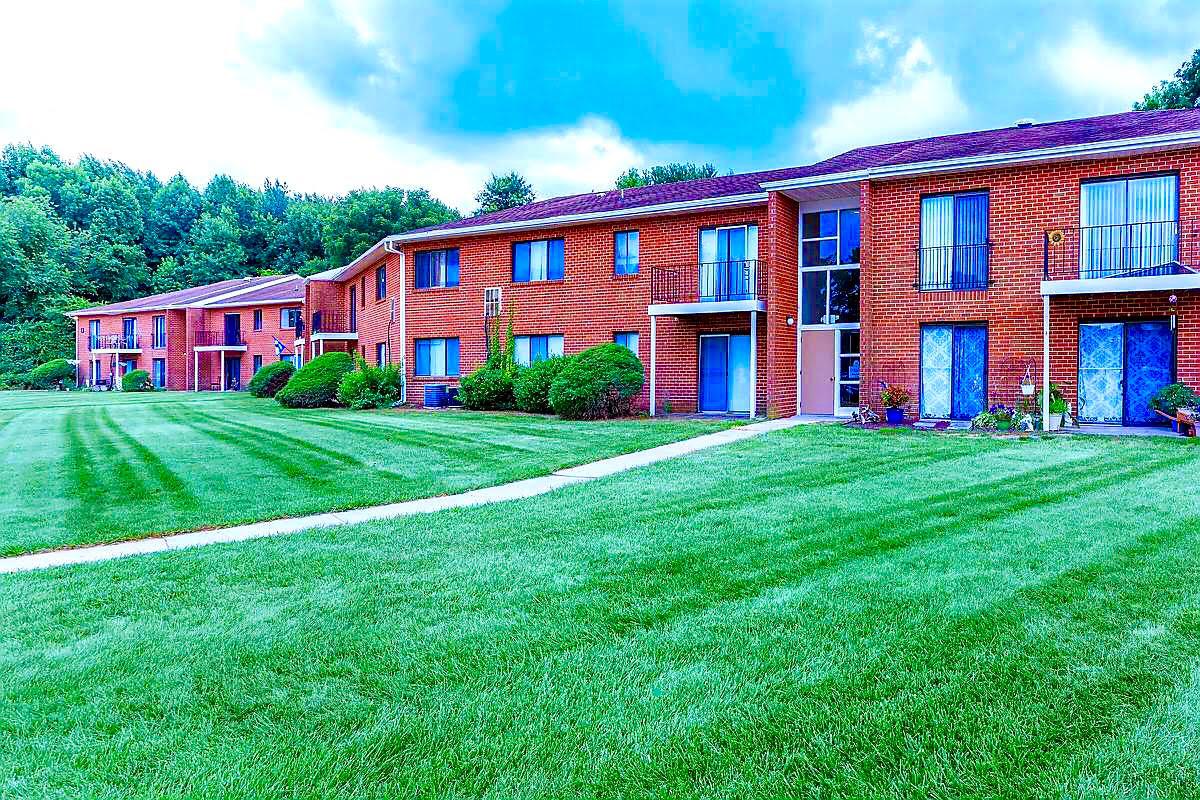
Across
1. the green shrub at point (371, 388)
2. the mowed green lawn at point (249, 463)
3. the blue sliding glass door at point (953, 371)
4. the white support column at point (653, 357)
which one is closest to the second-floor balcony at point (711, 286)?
the white support column at point (653, 357)

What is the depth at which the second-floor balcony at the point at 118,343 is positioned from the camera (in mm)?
49250

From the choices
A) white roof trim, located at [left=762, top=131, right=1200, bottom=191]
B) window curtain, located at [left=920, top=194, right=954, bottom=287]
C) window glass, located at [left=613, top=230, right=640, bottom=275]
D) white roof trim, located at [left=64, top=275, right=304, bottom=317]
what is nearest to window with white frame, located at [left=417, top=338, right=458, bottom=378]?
window glass, located at [left=613, top=230, right=640, bottom=275]

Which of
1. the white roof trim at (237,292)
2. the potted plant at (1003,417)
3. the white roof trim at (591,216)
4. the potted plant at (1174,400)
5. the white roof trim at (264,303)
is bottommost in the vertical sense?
the potted plant at (1003,417)

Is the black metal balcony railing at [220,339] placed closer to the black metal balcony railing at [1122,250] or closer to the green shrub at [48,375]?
the green shrub at [48,375]

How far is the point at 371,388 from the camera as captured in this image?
25.1 metres

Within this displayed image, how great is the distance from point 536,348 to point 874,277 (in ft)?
30.8

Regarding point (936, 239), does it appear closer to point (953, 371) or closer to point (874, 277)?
point (874, 277)

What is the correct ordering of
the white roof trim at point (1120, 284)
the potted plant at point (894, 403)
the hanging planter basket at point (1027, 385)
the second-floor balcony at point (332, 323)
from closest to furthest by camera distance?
the white roof trim at point (1120, 284)
the hanging planter basket at point (1027, 385)
the potted plant at point (894, 403)
the second-floor balcony at point (332, 323)

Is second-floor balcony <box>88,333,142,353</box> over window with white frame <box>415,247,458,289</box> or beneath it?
beneath

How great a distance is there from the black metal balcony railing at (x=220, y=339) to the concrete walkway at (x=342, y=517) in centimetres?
3910

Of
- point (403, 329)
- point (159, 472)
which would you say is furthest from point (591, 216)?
point (159, 472)

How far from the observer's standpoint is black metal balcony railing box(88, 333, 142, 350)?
49.4m

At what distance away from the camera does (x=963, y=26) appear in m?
22.7

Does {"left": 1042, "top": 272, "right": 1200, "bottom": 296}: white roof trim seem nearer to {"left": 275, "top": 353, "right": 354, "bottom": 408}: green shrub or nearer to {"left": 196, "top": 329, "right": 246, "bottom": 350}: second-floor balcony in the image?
{"left": 275, "top": 353, "right": 354, "bottom": 408}: green shrub
